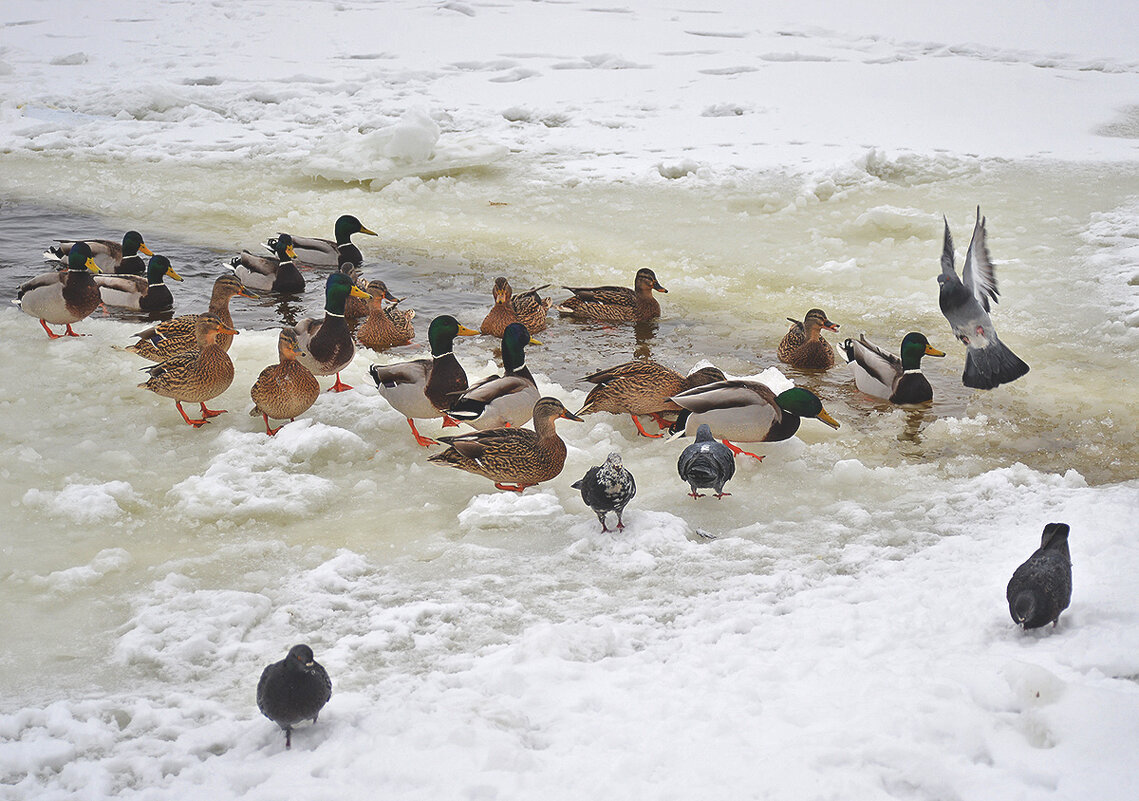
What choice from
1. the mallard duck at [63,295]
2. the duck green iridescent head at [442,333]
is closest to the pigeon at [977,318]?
the duck green iridescent head at [442,333]

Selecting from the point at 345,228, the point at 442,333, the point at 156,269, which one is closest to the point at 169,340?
the point at 156,269

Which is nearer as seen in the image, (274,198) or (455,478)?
(455,478)

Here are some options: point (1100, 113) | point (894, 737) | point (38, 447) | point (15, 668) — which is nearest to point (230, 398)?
point (38, 447)

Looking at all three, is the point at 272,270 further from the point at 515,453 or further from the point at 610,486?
the point at 610,486

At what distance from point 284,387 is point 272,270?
11.2 feet

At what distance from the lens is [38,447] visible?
18.3 ft

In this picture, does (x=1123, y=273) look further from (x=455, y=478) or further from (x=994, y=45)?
(x=994, y=45)

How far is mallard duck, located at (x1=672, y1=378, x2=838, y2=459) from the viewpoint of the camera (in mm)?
5445

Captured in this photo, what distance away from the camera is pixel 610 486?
4465 mm

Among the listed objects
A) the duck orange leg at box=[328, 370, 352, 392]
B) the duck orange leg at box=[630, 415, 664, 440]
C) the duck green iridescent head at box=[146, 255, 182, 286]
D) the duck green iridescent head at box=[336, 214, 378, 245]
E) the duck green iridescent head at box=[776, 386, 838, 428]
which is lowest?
the duck orange leg at box=[630, 415, 664, 440]

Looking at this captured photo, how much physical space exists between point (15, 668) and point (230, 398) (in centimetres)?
302

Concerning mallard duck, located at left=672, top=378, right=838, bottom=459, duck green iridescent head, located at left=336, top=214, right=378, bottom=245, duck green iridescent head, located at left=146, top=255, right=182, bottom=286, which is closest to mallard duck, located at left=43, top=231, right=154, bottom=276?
duck green iridescent head, located at left=146, top=255, right=182, bottom=286

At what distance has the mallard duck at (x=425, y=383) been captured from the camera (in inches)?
231

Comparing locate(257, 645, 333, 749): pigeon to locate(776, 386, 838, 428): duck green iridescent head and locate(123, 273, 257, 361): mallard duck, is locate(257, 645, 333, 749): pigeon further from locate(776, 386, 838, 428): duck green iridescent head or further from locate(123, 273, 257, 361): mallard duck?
locate(123, 273, 257, 361): mallard duck
